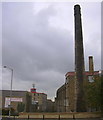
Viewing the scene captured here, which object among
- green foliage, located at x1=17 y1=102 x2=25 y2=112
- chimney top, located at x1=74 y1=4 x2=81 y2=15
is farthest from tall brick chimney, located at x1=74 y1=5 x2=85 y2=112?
green foliage, located at x1=17 y1=102 x2=25 y2=112

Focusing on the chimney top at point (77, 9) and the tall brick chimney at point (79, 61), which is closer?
the tall brick chimney at point (79, 61)

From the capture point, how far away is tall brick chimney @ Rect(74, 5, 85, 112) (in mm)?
37531

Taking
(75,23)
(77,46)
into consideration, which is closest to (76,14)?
(75,23)

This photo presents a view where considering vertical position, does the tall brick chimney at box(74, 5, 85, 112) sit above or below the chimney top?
below

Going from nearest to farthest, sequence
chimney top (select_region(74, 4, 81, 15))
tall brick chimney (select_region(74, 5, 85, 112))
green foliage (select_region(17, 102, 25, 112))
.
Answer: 1. tall brick chimney (select_region(74, 5, 85, 112))
2. chimney top (select_region(74, 4, 81, 15))
3. green foliage (select_region(17, 102, 25, 112))

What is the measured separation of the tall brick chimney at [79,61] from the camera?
37.5 m

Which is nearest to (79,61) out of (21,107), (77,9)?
(77,9)

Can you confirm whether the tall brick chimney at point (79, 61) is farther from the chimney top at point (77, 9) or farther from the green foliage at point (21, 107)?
the green foliage at point (21, 107)

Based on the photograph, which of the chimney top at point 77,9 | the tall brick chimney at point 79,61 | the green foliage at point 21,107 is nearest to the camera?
the tall brick chimney at point 79,61

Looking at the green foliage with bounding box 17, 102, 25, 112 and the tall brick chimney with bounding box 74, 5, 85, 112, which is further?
the green foliage with bounding box 17, 102, 25, 112

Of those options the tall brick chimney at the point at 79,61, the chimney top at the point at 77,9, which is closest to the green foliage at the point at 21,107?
the tall brick chimney at the point at 79,61

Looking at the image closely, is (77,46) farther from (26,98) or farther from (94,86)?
(26,98)

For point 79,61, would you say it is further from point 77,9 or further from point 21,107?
point 21,107

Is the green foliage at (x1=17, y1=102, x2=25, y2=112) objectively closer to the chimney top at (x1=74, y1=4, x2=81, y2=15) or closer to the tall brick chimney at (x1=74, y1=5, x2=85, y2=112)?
the tall brick chimney at (x1=74, y1=5, x2=85, y2=112)
